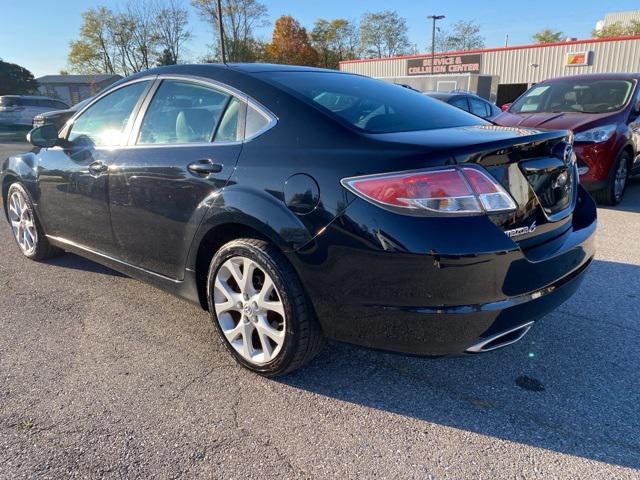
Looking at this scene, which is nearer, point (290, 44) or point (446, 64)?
point (446, 64)

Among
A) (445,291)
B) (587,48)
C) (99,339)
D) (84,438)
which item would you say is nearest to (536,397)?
(445,291)

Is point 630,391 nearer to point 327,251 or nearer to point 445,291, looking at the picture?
point 445,291

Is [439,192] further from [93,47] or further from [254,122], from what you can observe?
[93,47]

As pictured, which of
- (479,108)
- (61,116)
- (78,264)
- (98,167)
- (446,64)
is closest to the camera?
(98,167)

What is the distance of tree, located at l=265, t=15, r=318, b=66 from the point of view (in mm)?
65250

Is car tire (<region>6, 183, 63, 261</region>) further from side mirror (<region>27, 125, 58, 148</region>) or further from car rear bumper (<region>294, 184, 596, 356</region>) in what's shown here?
car rear bumper (<region>294, 184, 596, 356</region>)

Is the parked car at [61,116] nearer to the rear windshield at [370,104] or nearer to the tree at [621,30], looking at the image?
the rear windshield at [370,104]

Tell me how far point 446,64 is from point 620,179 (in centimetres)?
3666

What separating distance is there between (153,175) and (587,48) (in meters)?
35.3

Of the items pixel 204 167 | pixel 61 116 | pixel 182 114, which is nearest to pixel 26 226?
pixel 182 114

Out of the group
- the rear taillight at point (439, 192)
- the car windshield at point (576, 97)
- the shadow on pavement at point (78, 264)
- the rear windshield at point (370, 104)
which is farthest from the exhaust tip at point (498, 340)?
the car windshield at point (576, 97)

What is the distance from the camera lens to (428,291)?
2.01 meters

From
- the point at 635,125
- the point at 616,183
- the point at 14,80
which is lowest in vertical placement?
the point at 616,183

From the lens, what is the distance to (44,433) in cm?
222
